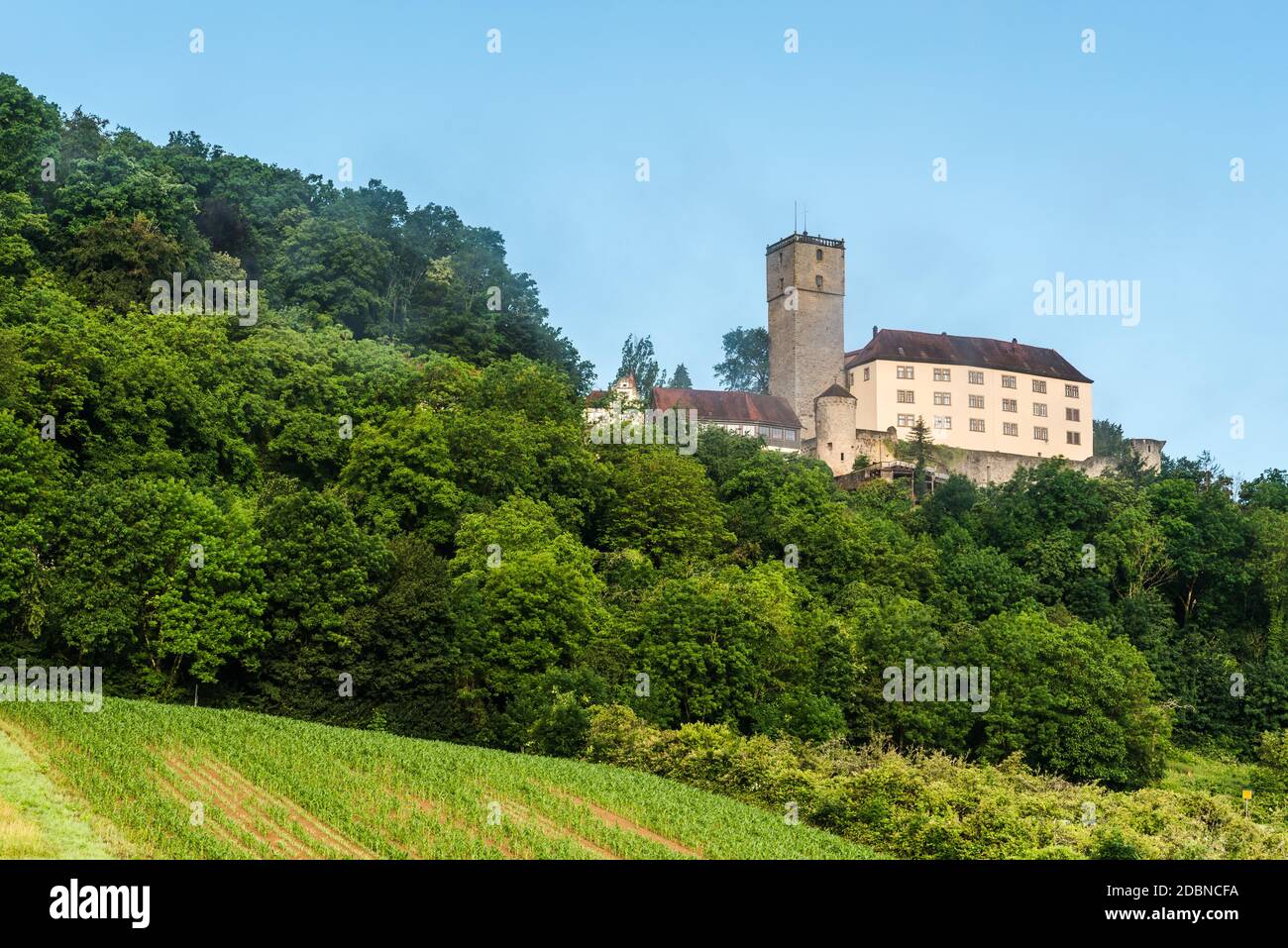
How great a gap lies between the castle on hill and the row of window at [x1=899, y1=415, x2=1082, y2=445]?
0.07 m

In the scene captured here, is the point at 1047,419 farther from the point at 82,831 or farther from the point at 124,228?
the point at 82,831

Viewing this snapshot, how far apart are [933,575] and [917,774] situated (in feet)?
102

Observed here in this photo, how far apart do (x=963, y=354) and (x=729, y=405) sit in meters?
17.2

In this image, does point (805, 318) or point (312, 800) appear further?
point (805, 318)

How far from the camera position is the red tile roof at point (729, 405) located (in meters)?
95.4

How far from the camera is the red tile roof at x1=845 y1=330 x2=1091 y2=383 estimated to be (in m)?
99.1

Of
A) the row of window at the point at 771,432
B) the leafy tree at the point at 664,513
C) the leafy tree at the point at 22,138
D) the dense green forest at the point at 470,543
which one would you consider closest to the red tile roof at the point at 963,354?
the row of window at the point at 771,432

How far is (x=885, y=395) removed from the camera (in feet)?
319

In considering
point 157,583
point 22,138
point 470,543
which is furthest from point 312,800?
point 22,138

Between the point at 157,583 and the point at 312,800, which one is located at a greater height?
the point at 157,583

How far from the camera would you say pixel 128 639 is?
47.2m

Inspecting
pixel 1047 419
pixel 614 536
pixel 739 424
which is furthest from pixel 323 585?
pixel 1047 419

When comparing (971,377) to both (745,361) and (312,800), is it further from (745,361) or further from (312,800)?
(312,800)

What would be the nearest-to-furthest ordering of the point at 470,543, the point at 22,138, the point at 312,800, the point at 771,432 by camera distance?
the point at 312,800 → the point at 470,543 → the point at 22,138 → the point at 771,432
